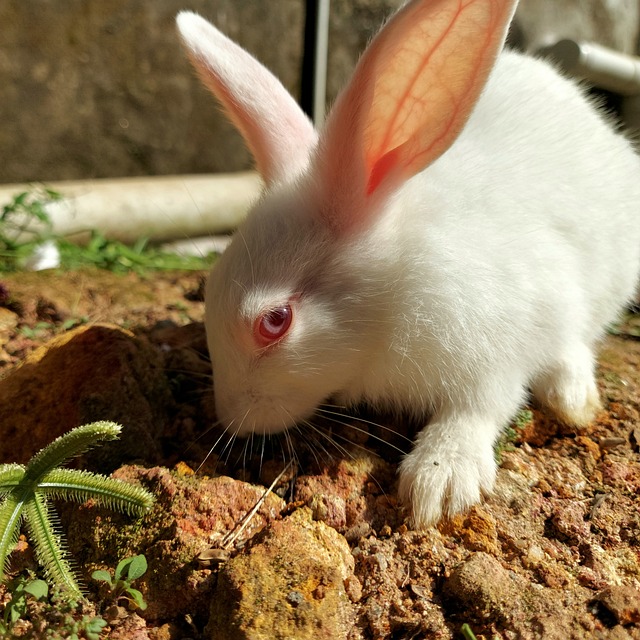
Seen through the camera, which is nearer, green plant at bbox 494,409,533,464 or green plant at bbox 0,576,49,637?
green plant at bbox 0,576,49,637

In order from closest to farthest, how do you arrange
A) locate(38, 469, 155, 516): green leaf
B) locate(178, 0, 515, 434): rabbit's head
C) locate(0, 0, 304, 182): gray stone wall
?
1. locate(38, 469, 155, 516): green leaf
2. locate(178, 0, 515, 434): rabbit's head
3. locate(0, 0, 304, 182): gray stone wall

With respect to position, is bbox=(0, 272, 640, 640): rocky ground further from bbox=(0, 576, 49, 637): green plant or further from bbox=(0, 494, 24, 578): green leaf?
bbox=(0, 494, 24, 578): green leaf

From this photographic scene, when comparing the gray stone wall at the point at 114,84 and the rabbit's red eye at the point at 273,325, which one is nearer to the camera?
the rabbit's red eye at the point at 273,325

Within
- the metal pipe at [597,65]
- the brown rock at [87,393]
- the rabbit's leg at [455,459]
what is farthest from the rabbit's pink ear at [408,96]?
the metal pipe at [597,65]

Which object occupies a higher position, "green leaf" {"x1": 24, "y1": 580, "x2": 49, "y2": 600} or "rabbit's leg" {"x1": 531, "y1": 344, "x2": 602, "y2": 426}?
"rabbit's leg" {"x1": 531, "y1": 344, "x2": 602, "y2": 426}

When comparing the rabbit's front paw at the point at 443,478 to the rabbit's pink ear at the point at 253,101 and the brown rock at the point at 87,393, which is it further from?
the rabbit's pink ear at the point at 253,101

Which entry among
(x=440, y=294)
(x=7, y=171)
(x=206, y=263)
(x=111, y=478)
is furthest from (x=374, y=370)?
(x=7, y=171)

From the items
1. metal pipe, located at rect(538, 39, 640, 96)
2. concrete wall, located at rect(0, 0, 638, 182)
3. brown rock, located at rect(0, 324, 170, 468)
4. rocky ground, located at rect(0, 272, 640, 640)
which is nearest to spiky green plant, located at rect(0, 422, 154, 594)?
rocky ground, located at rect(0, 272, 640, 640)
